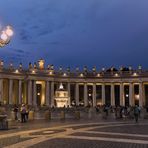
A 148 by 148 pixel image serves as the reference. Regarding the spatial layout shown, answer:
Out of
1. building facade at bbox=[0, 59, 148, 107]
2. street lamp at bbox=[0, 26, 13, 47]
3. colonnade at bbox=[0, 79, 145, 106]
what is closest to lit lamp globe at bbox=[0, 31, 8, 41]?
street lamp at bbox=[0, 26, 13, 47]

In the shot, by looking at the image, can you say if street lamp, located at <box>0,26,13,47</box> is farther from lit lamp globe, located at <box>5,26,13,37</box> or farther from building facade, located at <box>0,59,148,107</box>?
building facade, located at <box>0,59,148,107</box>

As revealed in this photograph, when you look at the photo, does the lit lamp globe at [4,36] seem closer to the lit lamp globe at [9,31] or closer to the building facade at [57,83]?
the lit lamp globe at [9,31]

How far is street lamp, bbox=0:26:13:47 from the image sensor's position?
27250 millimetres

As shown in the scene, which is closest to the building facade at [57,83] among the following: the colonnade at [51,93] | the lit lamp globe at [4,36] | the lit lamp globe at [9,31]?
the colonnade at [51,93]

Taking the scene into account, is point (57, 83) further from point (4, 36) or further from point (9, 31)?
point (4, 36)

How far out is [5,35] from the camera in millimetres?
27500

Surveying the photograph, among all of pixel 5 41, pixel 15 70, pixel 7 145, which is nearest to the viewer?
pixel 7 145

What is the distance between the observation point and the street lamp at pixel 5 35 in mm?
27250

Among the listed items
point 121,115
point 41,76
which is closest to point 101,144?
point 121,115

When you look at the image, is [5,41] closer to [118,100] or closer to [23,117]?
[23,117]

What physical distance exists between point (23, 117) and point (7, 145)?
69.4 feet

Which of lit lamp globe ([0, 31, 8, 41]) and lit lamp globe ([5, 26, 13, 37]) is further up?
lit lamp globe ([5, 26, 13, 37])

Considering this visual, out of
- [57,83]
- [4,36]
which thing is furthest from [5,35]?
[57,83]

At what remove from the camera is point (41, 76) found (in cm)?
10450
